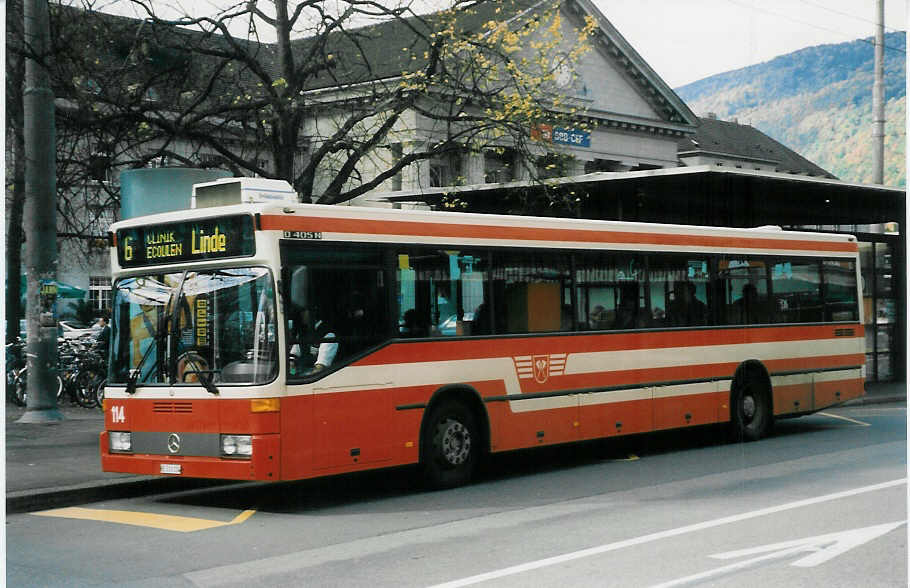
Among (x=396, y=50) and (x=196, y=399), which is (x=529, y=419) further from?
(x=396, y=50)

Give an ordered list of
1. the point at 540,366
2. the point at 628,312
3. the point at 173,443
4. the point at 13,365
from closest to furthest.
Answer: the point at 173,443 → the point at 540,366 → the point at 628,312 → the point at 13,365

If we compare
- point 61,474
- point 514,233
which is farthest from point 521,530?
point 61,474

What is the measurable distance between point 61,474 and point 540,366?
505 centimetres

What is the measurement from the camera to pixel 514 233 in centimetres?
1365

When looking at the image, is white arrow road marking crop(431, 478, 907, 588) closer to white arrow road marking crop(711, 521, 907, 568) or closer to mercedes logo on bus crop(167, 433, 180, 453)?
white arrow road marking crop(711, 521, 907, 568)

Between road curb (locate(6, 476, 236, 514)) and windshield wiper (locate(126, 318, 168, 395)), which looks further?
windshield wiper (locate(126, 318, 168, 395))

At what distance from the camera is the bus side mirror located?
11.2 meters

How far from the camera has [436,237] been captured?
12.8 metres

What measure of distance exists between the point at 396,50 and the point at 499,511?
112ft

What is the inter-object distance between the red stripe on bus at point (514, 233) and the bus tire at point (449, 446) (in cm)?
174

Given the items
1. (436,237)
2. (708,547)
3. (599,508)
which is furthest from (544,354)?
(708,547)

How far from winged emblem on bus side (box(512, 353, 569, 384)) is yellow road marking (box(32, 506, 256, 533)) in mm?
3455

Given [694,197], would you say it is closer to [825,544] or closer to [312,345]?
[312,345]

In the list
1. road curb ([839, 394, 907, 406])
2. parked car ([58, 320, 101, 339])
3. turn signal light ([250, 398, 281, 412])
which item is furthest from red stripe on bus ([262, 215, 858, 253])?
parked car ([58, 320, 101, 339])
